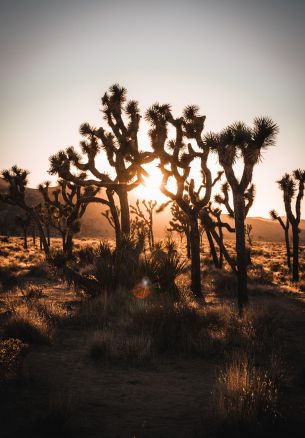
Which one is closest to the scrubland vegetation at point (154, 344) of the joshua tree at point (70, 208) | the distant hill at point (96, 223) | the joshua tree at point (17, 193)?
the joshua tree at point (70, 208)

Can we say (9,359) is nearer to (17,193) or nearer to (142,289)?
(142,289)

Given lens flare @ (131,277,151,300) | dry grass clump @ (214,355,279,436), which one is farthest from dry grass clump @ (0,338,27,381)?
lens flare @ (131,277,151,300)

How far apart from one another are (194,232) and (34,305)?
6.39m

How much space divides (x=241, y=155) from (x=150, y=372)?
6782 millimetres

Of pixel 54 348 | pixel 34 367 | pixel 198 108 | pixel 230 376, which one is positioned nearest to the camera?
pixel 230 376

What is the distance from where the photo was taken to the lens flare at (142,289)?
384 inches

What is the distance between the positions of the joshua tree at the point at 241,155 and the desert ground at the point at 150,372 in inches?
75.3

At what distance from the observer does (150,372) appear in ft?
17.0

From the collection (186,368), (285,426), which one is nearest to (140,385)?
(186,368)

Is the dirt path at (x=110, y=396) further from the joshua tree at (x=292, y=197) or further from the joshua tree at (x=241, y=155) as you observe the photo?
the joshua tree at (x=292, y=197)

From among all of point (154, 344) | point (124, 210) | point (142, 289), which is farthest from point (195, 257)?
point (154, 344)

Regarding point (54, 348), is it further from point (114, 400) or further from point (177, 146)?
point (177, 146)

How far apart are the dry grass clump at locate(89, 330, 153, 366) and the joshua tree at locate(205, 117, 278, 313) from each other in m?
4.69

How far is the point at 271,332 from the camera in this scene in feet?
22.7
